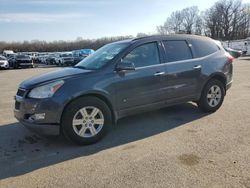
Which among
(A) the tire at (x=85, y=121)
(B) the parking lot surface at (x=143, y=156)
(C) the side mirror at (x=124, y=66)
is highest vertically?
(C) the side mirror at (x=124, y=66)

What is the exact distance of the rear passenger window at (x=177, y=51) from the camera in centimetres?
614

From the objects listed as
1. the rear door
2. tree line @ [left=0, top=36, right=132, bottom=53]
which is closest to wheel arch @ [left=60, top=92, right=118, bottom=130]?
the rear door

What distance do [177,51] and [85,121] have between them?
8.27ft

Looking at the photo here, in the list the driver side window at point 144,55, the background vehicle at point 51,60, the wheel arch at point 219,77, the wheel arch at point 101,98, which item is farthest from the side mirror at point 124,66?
the background vehicle at point 51,60

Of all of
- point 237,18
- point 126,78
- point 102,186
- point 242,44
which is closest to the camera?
point 102,186

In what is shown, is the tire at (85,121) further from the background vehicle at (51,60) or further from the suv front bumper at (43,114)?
the background vehicle at (51,60)

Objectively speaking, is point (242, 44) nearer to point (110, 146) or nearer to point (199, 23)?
point (110, 146)

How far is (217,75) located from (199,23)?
106 meters

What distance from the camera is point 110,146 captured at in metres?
5.00

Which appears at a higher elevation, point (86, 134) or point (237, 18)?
point (237, 18)

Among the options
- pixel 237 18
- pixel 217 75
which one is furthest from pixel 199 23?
pixel 217 75

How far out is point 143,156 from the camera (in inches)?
176

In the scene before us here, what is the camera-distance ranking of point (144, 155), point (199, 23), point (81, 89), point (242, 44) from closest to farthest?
point (144, 155), point (81, 89), point (242, 44), point (199, 23)

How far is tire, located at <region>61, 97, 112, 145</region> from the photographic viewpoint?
16.1ft
